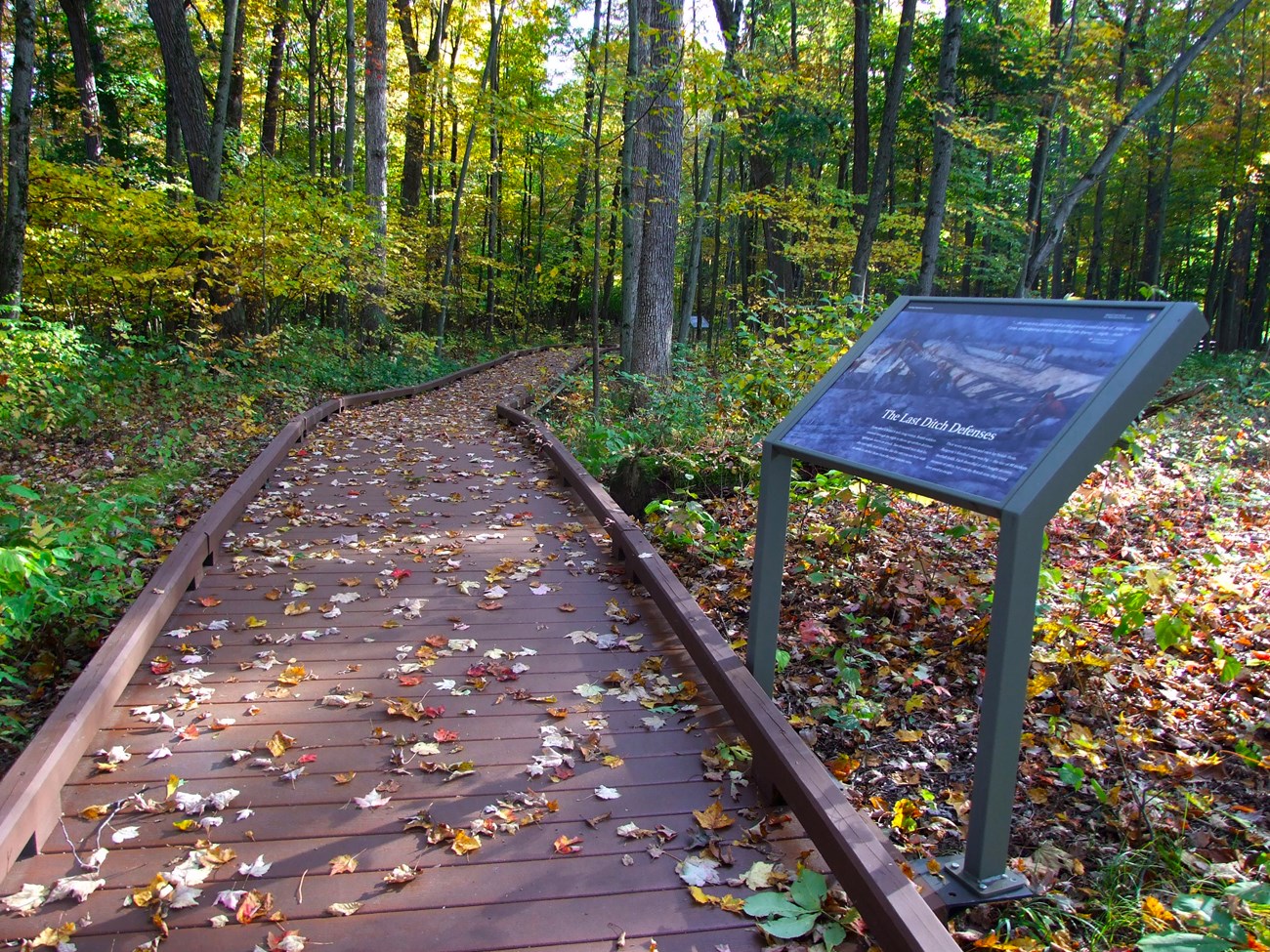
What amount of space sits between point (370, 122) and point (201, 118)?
4.41 m

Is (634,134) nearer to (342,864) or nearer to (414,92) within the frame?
(414,92)

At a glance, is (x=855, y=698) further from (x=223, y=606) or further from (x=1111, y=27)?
(x=1111, y=27)

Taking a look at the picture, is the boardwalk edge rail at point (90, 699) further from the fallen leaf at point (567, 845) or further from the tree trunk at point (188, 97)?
the tree trunk at point (188, 97)

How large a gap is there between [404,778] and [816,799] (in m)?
1.68

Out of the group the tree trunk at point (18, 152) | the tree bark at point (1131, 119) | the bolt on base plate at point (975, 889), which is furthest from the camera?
the tree bark at point (1131, 119)

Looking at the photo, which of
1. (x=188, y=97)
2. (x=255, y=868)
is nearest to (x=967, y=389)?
(x=255, y=868)

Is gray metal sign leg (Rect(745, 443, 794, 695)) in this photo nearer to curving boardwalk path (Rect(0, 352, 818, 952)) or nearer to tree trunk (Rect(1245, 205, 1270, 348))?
curving boardwalk path (Rect(0, 352, 818, 952))

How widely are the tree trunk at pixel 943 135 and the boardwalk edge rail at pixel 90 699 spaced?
11875mm

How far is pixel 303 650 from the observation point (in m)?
4.48

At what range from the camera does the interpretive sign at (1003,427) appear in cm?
227

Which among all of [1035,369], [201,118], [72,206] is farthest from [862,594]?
[201,118]

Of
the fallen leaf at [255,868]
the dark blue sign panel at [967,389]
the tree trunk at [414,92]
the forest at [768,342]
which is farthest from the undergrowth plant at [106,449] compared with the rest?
the tree trunk at [414,92]

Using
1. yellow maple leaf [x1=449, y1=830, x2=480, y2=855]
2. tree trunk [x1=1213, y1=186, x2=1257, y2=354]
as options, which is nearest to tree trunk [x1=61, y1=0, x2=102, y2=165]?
yellow maple leaf [x1=449, y1=830, x2=480, y2=855]

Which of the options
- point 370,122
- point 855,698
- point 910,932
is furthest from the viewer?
point 370,122
